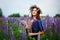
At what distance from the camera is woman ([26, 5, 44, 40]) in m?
1.91

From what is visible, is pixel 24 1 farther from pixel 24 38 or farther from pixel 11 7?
pixel 24 38

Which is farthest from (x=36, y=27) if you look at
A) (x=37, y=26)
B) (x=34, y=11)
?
(x=34, y=11)

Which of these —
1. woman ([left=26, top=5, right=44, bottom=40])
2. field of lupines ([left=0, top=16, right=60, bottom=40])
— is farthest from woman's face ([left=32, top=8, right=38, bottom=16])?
field of lupines ([left=0, top=16, right=60, bottom=40])

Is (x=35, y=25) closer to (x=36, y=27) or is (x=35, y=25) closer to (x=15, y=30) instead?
(x=36, y=27)

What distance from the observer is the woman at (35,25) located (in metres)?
1.91

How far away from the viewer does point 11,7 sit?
1942 mm

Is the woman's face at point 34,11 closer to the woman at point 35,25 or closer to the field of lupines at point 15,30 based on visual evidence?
the woman at point 35,25

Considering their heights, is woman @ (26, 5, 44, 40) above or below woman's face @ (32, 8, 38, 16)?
below

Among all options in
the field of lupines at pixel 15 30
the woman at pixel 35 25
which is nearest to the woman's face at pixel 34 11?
the woman at pixel 35 25

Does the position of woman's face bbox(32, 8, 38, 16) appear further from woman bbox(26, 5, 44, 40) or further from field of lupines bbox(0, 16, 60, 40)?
field of lupines bbox(0, 16, 60, 40)

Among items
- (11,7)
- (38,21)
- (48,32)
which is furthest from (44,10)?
(11,7)

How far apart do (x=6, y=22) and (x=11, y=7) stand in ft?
0.64

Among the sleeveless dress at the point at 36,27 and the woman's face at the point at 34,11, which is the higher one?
the woman's face at the point at 34,11

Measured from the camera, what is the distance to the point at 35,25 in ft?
6.34
